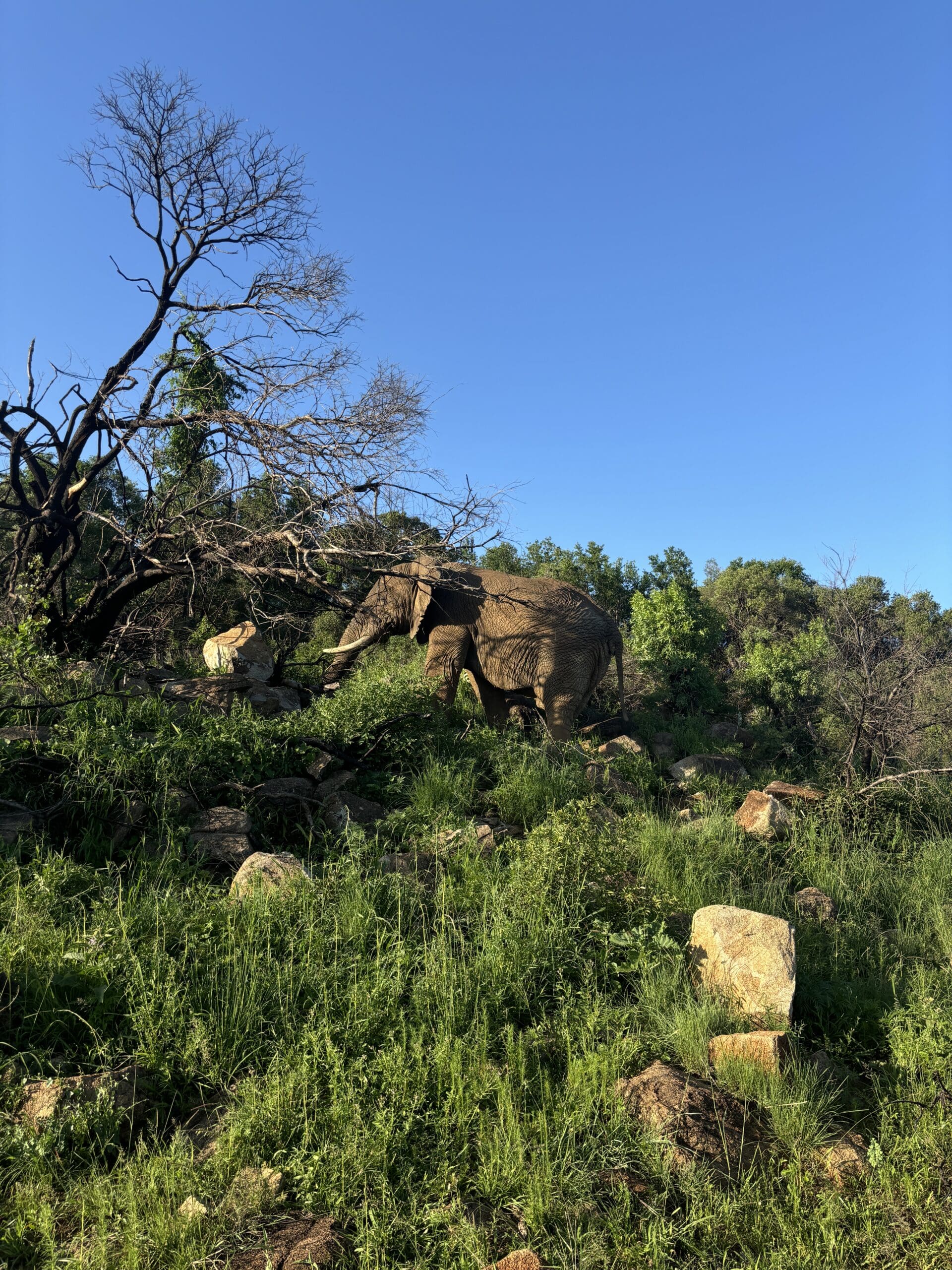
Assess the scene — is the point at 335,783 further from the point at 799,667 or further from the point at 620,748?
the point at 799,667

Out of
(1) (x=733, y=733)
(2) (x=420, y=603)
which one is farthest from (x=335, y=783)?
(1) (x=733, y=733)

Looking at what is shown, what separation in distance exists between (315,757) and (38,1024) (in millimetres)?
3190

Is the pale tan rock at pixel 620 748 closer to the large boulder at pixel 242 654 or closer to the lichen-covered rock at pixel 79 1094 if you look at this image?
the large boulder at pixel 242 654

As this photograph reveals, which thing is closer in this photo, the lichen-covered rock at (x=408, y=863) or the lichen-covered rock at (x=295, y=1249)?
the lichen-covered rock at (x=295, y=1249)

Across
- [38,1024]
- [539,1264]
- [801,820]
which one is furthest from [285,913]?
[801,820]

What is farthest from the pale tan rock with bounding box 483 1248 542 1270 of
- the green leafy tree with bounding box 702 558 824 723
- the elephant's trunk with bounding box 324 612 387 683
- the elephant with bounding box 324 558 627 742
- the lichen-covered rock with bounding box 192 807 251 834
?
the green leafy tree with bounding box 702 558 824 723

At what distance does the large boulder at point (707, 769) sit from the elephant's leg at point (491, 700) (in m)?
1.99

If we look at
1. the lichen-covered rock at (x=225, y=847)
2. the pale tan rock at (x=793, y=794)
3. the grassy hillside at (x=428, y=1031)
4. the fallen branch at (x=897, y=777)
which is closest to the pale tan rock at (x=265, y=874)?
the grassy hillside at (x=428, y=1031)

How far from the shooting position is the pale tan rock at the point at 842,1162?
3293 mm

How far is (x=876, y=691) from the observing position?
352 inches

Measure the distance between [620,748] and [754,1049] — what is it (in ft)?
18.4

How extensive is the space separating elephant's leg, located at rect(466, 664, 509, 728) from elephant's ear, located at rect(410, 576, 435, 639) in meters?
0.83

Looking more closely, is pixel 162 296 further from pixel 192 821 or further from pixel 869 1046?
pixel 869 1046

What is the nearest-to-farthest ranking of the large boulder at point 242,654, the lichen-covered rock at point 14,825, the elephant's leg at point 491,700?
the lichen-covered rock at point 14,825, the large boulder at point 242,654, the elephant's leg at point 491,700
